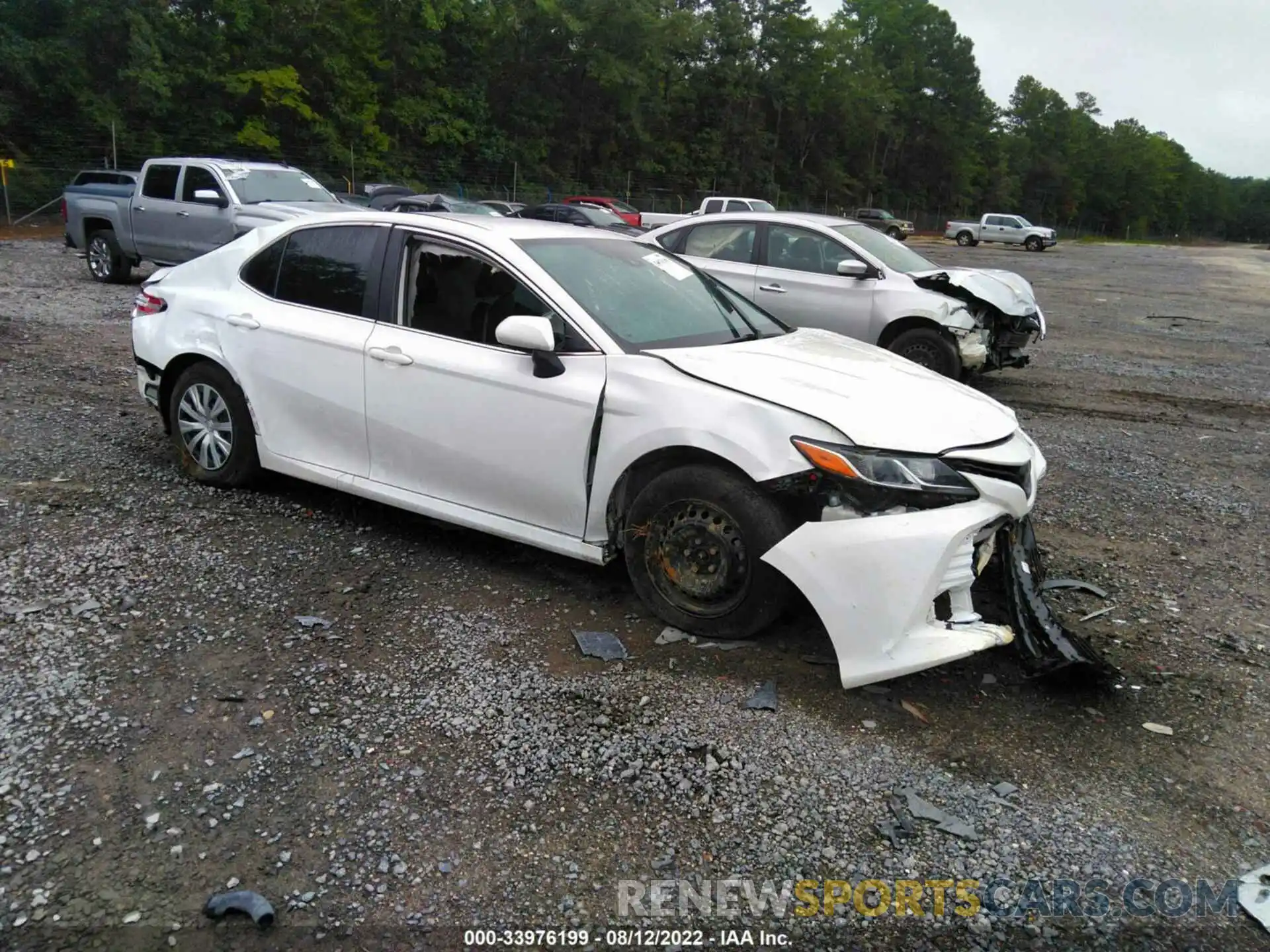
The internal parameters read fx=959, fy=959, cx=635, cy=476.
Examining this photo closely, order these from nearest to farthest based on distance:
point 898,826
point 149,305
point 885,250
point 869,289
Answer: point 898,826, point 149,305, point 869,289, point 885,250

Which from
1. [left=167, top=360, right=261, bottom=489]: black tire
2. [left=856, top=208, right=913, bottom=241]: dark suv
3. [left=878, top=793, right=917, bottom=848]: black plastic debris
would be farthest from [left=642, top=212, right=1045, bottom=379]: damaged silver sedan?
[left=856, top=208, right=913, bottom=241]: dark suv

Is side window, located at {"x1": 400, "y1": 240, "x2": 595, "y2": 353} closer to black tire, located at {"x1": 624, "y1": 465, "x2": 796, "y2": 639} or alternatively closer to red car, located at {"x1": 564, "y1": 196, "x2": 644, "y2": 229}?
black tire, located at {"x1": 624, "y1": 465, "x2": 796, "y2": 639}

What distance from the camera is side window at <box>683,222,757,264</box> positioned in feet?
31.8

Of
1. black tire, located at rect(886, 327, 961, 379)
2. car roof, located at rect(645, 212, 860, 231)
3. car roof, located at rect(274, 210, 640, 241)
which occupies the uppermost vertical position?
car roof, located at rect(645, 212, 860, 231)

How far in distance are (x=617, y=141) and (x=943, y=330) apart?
163 ft

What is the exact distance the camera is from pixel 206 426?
17.6 feet

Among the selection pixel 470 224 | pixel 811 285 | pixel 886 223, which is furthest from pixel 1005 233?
pixel 470 224

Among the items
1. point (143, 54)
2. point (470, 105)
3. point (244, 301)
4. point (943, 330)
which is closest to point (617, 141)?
point (470, 105)

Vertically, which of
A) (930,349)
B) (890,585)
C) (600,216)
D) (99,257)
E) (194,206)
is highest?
(600,216)

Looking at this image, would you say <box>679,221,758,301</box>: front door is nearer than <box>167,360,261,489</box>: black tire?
No

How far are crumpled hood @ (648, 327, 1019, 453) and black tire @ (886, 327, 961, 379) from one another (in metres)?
4.57

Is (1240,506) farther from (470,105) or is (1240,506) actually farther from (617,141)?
(617,141)

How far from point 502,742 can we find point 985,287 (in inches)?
299

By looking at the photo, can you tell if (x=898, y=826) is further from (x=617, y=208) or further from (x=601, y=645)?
(x=617, y=208)
